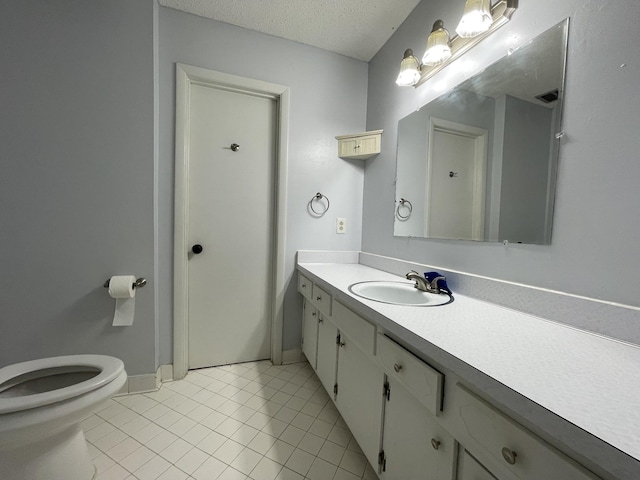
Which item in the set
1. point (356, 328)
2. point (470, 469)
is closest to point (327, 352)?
point (356, 328)

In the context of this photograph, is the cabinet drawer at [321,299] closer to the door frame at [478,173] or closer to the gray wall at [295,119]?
the gray wall at [295,119]

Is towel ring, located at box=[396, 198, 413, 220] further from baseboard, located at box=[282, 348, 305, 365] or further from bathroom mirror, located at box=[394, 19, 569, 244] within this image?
baseboard, located at box=[282, 348, 305, 365]

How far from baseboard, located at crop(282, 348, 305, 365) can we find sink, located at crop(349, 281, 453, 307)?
0.98 metres

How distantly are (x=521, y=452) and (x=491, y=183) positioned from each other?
0.95m

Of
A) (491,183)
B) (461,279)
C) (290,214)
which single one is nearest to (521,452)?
(461,279)

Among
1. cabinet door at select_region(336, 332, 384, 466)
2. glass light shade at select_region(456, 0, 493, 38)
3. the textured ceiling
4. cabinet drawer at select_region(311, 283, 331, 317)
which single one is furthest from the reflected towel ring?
glass light shade at select_region(456, 0, 493, 38)

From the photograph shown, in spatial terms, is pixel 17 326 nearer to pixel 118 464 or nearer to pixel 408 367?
pixel 118 464

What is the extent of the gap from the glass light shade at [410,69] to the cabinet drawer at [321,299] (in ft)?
4.17

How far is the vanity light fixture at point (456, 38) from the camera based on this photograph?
97cm

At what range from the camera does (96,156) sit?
1412mm

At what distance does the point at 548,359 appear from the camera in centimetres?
57

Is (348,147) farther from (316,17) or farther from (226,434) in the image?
(226,434)

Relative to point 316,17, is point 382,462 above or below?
below

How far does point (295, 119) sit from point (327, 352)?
1.60 metres
